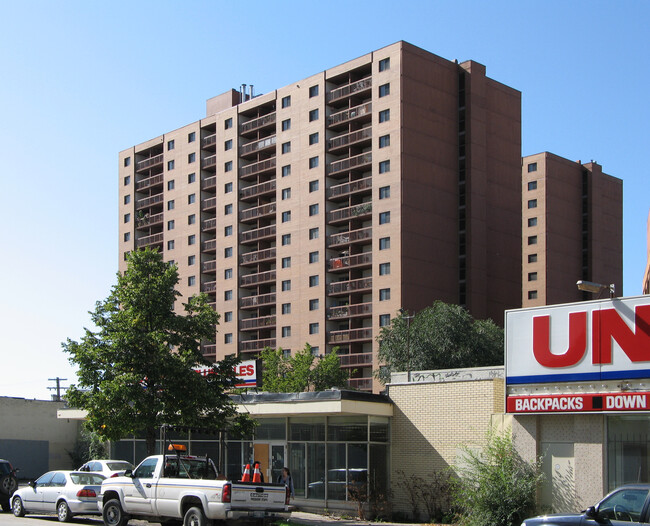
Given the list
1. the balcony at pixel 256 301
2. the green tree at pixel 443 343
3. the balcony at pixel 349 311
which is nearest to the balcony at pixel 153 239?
the balcony at pixel 256 301

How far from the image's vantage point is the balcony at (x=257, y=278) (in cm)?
8166

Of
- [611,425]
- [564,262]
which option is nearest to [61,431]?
[611,425]

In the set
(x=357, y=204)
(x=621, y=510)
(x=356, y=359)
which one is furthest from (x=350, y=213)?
(x=621, y=510)

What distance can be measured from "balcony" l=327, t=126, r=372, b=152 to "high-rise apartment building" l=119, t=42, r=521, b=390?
150mm

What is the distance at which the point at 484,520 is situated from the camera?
2220 centimetres

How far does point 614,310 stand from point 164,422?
13969mm

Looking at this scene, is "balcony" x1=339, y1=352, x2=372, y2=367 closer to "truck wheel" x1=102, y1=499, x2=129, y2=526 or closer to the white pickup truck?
the white pickup truck

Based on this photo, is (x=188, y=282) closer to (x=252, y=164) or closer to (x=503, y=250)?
(x=252, y=164)

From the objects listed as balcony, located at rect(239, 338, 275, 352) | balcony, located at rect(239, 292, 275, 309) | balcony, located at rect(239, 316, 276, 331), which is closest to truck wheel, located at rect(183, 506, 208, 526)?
balcony, located at rect(239, 338, 275, 352)

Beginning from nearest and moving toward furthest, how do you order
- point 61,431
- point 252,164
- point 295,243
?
point 61,431
point 295,243
point 252,164

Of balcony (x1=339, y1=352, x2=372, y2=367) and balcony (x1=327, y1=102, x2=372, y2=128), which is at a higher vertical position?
balcony (x1=327, y1=102, x2=372, y2=128)

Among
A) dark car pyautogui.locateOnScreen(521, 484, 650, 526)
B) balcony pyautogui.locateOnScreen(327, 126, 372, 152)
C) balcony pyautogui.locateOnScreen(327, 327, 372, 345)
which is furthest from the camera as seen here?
balcony pyautogui.locateOnScreen(327, 126, 372, 152)

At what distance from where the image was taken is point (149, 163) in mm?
97562

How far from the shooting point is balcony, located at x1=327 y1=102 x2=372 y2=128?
7338 cm
